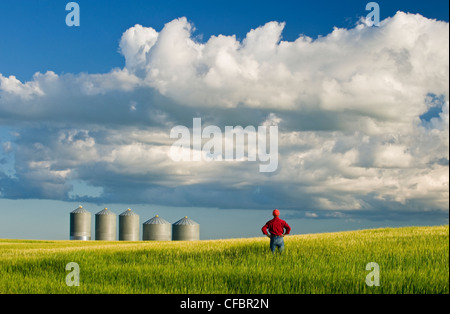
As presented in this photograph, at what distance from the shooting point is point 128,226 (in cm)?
9044

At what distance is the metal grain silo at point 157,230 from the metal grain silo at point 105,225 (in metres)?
6.76

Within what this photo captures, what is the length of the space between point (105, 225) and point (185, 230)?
16984 millimetres

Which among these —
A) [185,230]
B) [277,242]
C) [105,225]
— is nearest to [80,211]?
[105,225]

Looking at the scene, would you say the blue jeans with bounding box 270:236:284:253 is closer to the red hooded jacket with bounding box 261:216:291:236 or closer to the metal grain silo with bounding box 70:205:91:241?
the red hooded jacket with bounding box 261:216:291:236

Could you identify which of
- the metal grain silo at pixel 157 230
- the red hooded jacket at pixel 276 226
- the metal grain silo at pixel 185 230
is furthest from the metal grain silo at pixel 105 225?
the red hooded jacket at pixel 276 226

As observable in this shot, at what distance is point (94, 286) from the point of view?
1698 centimetres

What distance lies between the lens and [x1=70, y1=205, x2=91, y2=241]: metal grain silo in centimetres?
9019

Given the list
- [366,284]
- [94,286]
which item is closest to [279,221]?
[366,284]

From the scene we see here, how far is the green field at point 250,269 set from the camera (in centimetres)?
1628

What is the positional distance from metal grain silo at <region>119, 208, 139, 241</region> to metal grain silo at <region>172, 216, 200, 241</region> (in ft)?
30.9

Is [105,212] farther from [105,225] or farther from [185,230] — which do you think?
[185,230]

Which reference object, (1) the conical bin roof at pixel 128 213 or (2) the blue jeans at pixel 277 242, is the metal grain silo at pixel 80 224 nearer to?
(1) the conical bin roof at pixel 128 213
